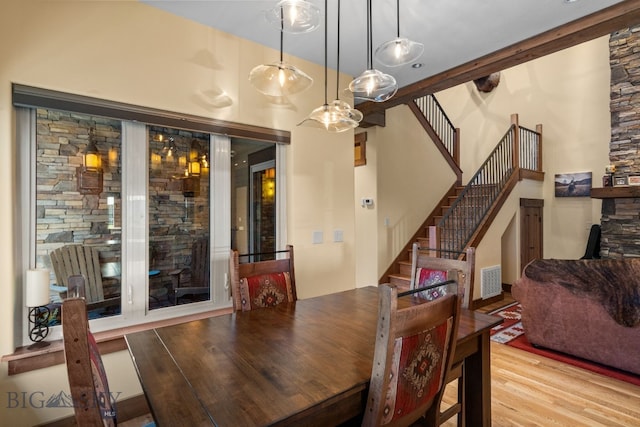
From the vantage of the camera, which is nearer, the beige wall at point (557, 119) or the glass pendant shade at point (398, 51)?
the glass pendant shade at point (398, 51)

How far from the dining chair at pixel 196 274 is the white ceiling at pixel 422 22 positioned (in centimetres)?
173

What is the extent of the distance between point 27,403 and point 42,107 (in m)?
1.75

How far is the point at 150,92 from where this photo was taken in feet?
7.47

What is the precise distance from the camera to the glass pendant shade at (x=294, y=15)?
151 centimetres

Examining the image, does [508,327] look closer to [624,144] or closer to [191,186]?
[624,144]

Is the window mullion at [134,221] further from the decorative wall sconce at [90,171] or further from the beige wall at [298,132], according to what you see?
the beige wall at [298,132]

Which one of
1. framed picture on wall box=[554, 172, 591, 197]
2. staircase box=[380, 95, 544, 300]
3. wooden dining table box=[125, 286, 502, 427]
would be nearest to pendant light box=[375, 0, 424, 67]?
wooden dining table box=[125, 286, 502, 427]

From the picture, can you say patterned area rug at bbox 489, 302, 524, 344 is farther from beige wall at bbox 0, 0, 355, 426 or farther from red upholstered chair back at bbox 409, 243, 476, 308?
red upholstered chair back at bbox 409, 243, 476, 308

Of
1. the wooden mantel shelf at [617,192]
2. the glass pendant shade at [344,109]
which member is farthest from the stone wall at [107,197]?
the wooden mantel shelf at [617,192]

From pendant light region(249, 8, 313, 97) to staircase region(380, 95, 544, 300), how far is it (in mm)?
3384

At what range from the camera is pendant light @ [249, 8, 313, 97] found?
5.66ft

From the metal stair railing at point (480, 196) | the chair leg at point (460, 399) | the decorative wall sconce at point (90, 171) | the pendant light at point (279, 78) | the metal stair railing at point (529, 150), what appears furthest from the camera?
the metal stair railing at point (529, 150)

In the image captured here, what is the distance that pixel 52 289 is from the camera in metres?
2.04

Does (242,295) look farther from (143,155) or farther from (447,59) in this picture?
(447,59)
